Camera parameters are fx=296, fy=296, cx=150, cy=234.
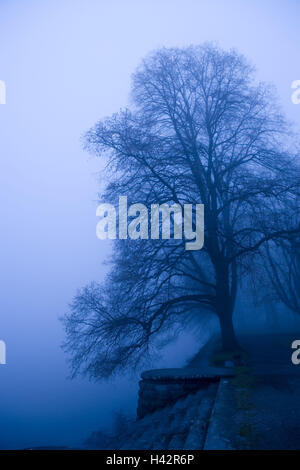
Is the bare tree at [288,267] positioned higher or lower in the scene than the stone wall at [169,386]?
higher

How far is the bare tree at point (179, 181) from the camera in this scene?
9000 millimetres

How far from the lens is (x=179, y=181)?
10.1 meters

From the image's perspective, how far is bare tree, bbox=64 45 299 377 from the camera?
9.00 m

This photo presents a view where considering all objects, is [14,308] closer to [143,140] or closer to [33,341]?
[33,341]

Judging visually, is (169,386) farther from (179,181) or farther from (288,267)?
(288,267)

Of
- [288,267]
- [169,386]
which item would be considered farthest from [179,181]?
[288,267]

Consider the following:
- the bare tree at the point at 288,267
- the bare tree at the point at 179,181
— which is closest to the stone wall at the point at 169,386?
the bare tree at the point at 179,181

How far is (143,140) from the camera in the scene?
9.63 meters

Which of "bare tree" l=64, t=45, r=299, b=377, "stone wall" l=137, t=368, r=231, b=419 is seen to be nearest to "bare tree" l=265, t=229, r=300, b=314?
"bare tree" l=64, t=45, r=299, b=377

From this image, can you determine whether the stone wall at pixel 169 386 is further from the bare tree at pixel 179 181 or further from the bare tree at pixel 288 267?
the bare tree at pixel 288 267

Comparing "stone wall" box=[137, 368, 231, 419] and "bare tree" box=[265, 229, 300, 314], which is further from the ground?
"bare tree" box=[265, 229, 300, 314]

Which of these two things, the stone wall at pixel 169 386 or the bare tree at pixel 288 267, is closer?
the stone wall at pixel 169 386

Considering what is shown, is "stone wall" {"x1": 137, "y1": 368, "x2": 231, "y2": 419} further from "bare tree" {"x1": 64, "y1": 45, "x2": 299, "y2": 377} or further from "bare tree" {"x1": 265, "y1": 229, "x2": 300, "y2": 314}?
"bare tree" {"x1": 265, "y1": 229, "x2": 300, "y2": 314}
